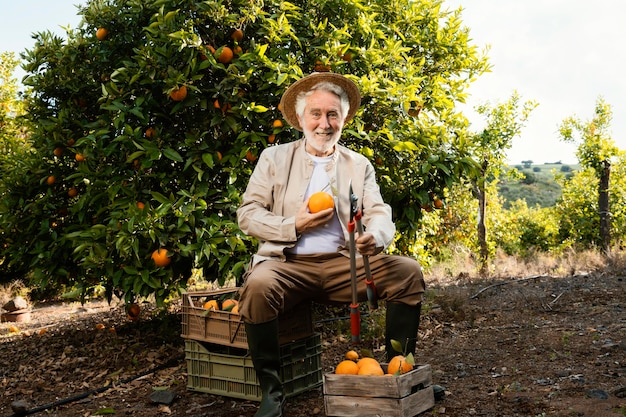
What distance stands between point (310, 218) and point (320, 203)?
0.12 meters

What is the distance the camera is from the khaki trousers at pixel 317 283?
3.11m

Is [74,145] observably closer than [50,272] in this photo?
Yes

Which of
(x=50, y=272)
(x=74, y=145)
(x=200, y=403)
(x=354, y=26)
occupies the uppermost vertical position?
(x=354, y=26)

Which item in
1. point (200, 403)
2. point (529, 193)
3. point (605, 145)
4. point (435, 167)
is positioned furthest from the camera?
point (529, 193)

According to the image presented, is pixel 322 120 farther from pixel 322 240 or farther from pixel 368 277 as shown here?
pixel 368 277

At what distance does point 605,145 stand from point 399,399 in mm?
15389

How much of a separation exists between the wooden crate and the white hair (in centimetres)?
157

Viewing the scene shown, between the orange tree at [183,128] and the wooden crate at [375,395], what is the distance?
1.56 meters

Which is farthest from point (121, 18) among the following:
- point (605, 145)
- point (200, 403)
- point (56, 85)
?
point (605, 145)

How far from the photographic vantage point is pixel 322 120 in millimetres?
3533

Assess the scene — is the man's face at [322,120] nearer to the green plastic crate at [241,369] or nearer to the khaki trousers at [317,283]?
the khaki trousers at [317,283]

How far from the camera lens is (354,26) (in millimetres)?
5316

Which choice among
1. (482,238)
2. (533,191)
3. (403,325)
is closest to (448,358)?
(403,325)

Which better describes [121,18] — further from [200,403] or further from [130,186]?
[200,403]
